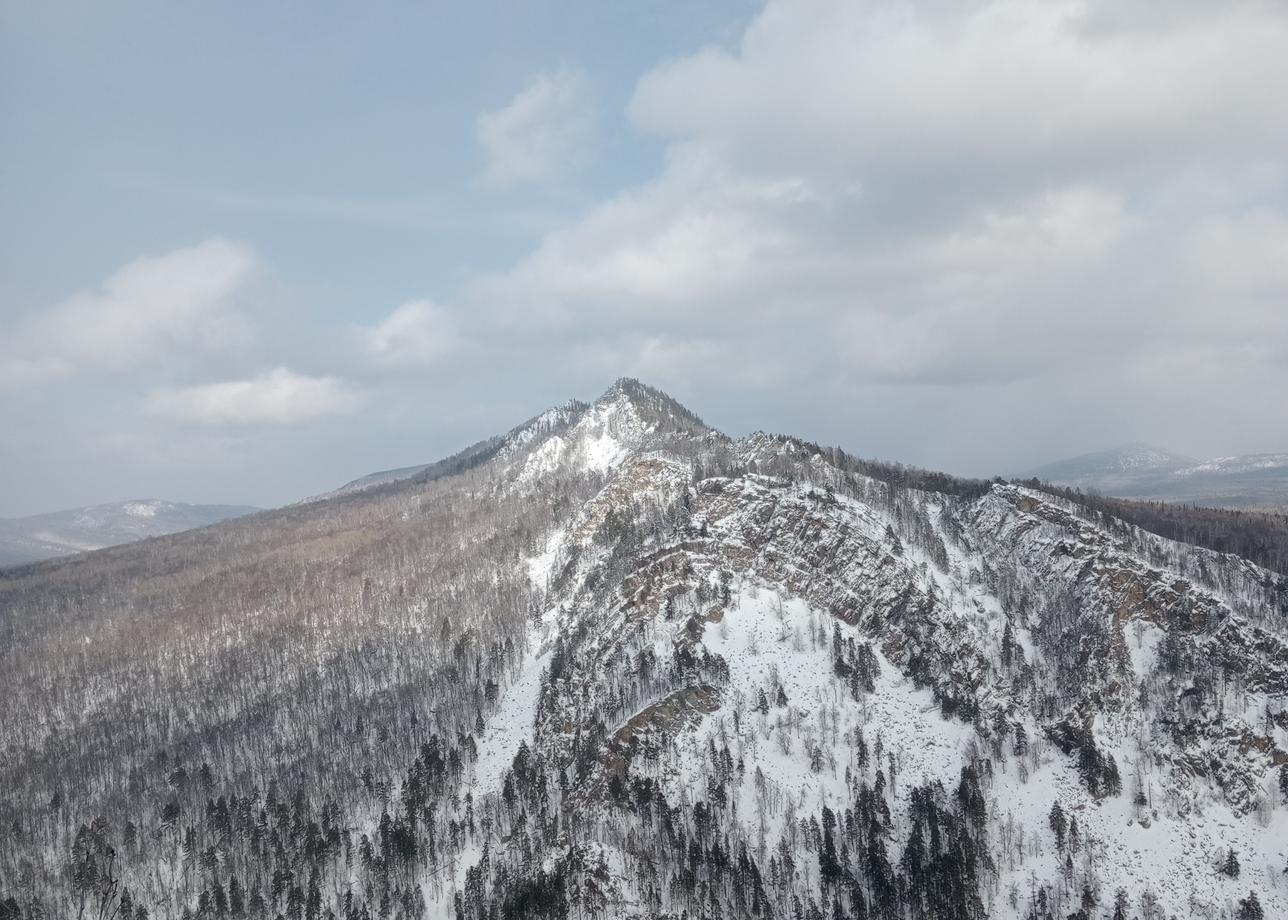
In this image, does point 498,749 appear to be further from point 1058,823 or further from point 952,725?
point 1058,823

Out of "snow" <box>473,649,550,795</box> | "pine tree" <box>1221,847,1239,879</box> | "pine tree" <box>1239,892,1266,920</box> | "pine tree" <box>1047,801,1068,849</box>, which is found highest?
"snow" <box>473,649,550,795</box>

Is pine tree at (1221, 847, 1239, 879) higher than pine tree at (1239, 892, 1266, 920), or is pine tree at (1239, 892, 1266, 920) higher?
pine tree at (1221, 847, 1239, 879)

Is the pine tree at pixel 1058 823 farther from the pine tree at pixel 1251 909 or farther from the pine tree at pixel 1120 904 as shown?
the pine tree at pixel 1251 909

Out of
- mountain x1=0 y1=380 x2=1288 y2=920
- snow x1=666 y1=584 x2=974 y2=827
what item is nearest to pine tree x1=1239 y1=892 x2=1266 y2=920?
mountain x1=0 y1=380 x2=1288 y2=920

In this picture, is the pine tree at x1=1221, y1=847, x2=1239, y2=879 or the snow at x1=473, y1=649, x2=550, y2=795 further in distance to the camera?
the snow at x1=473, y1=649, x2=550, y2=795

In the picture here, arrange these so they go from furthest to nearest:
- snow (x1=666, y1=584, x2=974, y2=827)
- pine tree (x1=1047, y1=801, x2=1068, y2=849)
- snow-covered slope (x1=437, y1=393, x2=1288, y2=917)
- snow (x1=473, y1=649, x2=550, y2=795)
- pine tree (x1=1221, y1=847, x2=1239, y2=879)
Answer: snow (x1=473, y1=649, x2=550, y2=795) < snow (x1=666, y1=584, x2=974, y2=827) < pine tree (x1=1047, y1=801, x2=1068, y2=849) < snow-covered slope (x1=437, y1=393, x2=1288, y2=917) < pine tree (x1=1221, y1=847, x2=1239, y2=879)

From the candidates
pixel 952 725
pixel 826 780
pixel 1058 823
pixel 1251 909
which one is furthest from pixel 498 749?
pixel 1251 909

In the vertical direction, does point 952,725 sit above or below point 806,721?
below

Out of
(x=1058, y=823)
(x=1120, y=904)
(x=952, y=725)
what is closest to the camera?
(x=1120, y=904)

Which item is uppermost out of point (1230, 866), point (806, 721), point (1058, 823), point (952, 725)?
point (806, 721)

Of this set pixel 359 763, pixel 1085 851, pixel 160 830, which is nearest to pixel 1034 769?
pixel 1085 851

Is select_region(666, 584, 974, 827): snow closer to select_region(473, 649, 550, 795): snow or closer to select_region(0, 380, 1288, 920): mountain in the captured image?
select_region(0, 380, 1288, 920): mountain

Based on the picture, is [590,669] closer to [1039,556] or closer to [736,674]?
[736,674]

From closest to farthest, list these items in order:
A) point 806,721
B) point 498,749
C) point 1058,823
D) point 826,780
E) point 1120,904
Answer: point 1120,904
point 1058,823
point 826,780
point 806,721
point 498,749
